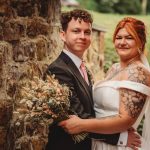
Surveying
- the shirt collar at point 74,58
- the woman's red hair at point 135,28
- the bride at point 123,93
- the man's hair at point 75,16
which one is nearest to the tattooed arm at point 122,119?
the bride at point 123,93

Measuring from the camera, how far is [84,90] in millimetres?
3670

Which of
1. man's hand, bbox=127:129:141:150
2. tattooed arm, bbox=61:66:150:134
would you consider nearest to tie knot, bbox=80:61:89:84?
tattooed arm, bbox=61:66:150:134

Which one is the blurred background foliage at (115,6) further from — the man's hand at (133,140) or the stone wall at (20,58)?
the man's hand at (133,140)

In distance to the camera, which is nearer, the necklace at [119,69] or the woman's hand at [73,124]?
the woman's hand at [73,124]

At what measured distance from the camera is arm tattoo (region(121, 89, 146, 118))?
348 cm

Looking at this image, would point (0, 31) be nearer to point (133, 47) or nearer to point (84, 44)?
point (84, 44)

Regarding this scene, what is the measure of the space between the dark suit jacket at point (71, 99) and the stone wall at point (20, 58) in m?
0.18

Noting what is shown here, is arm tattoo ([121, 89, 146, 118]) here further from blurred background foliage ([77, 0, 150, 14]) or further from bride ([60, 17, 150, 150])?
blurred background foliage ([77, 0, 150, 14])

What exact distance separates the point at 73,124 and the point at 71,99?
7.2 inches

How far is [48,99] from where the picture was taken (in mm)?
3346

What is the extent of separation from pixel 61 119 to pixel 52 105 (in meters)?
0.17

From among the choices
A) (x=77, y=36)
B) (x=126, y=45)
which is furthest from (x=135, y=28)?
(x=77, y=36)

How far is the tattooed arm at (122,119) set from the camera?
3.47 meters

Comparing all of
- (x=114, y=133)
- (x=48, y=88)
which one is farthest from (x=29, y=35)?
(x=114, y=133)
